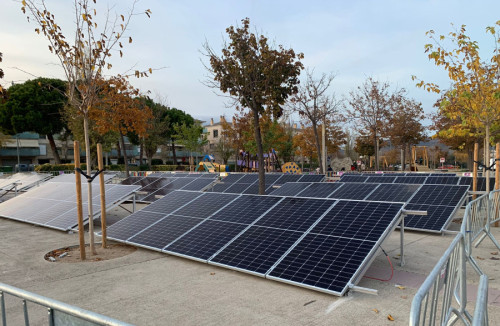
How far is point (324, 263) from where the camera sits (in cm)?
582

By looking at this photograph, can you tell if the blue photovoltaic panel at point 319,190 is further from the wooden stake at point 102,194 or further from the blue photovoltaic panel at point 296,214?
the wooden stake at point 102,194

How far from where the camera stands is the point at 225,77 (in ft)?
45.6

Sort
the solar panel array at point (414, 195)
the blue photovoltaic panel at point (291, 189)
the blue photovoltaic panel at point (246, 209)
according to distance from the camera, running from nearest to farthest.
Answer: the blue photovoltaic panel at point (246, 209) < the solar panel array at point (414, 195) < the blue photovoltaic panel at point (291, 189)

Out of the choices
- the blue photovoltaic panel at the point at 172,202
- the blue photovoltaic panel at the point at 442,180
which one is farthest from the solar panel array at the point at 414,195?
the blue photovoltaic panel at the point at 172,202

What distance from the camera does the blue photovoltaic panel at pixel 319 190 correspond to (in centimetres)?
1283

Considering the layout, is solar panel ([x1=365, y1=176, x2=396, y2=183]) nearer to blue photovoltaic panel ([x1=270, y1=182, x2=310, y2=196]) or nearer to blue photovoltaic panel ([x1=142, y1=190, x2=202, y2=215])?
blue photovoltaic panel ([x1=270, y1=182, x2=310, y2=196])

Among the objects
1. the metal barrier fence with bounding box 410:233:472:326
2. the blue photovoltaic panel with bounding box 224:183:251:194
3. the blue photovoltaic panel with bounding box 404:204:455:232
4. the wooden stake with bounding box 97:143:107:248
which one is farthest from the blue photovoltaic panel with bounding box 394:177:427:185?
the metal barrier fence with bounding box 410:233:472:326

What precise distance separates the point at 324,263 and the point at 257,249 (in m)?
1.39

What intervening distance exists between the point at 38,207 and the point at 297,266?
37.2 ft

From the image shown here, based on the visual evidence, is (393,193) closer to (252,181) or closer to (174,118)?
(252,181)

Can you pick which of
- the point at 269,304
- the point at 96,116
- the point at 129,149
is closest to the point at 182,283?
the point at 269,304

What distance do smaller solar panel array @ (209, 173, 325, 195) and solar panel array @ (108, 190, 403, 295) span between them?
740 centimetres

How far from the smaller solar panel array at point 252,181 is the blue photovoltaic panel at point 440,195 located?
5.80 meters

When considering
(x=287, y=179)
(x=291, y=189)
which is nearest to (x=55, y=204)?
(x=291, y=189)
